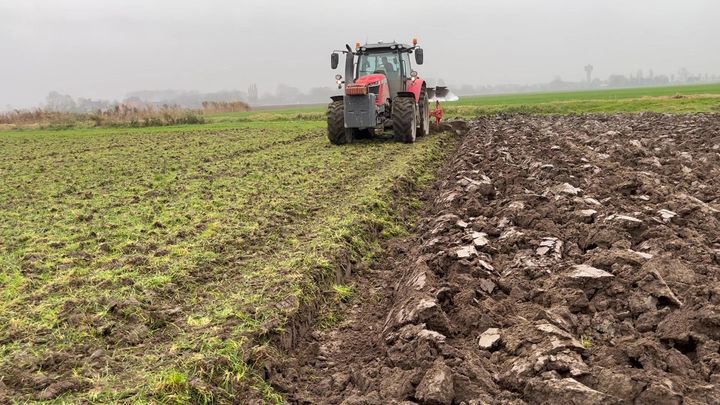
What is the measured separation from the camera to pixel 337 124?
16812mm

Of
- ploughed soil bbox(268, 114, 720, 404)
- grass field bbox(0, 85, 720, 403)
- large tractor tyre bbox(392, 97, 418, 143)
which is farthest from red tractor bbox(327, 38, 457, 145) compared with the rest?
ploughed soil bbox(268, 114, 720, 404)

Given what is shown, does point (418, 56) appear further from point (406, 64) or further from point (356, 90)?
point (356, 90)

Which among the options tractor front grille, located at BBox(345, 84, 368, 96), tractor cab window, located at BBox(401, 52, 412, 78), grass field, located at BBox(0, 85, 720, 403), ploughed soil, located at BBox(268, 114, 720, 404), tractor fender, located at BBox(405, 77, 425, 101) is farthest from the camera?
tractor cab window, located at BBox(401, 52, 412, 78)

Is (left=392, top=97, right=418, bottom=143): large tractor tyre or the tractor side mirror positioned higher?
the tractor side mirror

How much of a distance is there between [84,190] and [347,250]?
6.44 meters

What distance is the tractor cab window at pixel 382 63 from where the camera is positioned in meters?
17.1

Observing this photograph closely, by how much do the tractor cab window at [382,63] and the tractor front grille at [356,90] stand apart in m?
1.88

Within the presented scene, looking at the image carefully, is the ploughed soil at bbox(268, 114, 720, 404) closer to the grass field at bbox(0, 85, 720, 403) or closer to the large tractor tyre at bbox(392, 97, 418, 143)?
the grass field at bbox(0, 85, 720, 403)

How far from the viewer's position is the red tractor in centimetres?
1575

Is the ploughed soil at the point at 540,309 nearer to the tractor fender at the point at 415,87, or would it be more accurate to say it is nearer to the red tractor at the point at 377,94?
the red tractor at the point at 377,94

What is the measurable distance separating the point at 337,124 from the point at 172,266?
11556 mm

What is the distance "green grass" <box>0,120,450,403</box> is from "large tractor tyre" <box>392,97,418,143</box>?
394cm

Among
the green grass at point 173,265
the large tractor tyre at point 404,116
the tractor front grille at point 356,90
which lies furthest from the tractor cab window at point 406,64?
the green grass at point 173,265

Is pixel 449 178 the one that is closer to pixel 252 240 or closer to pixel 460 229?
pixel 460 229
